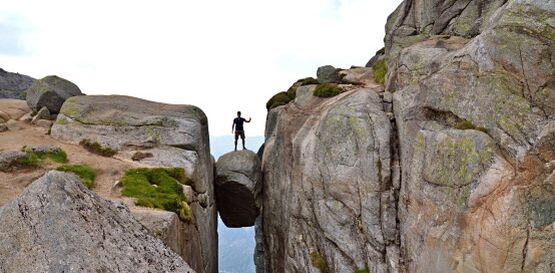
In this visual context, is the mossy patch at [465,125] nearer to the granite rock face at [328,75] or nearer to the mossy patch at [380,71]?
the mossy patch at [380,71]

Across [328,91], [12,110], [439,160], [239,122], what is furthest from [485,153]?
[12,110]

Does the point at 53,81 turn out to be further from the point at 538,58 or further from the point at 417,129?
the point at 538,58

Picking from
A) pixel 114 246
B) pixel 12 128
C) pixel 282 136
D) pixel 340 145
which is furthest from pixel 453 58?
pixel 12 128

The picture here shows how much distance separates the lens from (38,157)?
94.3 ft

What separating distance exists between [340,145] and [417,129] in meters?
6.30

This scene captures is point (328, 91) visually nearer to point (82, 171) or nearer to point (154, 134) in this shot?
point (154, 134)

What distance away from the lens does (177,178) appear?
Answer: 98.9 feet

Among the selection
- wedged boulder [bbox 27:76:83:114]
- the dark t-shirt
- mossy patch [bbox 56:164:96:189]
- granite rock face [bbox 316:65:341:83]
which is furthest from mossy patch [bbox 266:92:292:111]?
mossy patch [bbox 56:164:96:189]

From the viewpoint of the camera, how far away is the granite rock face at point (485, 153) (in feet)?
56.1

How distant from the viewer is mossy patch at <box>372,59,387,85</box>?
40.2m

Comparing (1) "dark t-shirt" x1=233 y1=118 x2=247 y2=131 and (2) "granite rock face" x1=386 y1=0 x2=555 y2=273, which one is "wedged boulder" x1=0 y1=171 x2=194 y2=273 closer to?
(2) "granite rock face" x1=386 y1=0 x2=555 y2=273

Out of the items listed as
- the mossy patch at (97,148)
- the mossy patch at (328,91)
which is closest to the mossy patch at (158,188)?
the mossy patch at (97,148)

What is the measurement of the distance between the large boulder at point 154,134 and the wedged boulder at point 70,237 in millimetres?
20401

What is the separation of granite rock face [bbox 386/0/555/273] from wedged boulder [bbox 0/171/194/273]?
14.2 meters
